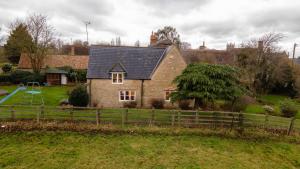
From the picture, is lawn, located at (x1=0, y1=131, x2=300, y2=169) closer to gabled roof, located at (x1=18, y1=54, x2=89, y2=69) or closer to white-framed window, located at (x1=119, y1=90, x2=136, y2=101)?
white-framed window, located at (x1=119, y1=90, x2=136, y2=101)

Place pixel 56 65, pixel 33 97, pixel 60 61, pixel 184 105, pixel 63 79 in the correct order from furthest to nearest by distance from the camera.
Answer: pixel 60 61 < pixel 56 65 < pixel 63 79 < pixel 33 97 < pixel 184 105

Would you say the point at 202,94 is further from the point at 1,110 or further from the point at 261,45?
the point at 261,45

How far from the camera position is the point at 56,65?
40.7m

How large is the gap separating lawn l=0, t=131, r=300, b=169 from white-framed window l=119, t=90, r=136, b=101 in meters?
9.42

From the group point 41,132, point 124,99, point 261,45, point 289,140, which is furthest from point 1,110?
point 261,45

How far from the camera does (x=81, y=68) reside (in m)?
41.1

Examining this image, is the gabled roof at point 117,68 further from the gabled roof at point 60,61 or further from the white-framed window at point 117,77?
the gabled roof at point 60,61

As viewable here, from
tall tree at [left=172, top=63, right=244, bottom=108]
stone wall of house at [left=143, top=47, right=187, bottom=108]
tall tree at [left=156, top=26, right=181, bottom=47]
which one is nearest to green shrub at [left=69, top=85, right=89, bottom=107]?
stone wall of house at [left=143, top=47, right=187, bottom=108]

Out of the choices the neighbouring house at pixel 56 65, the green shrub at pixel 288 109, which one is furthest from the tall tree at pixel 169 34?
the green shrub at pixel 288 109

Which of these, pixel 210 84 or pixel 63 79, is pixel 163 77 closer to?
pixel 210 84

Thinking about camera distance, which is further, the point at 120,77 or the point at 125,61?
the point at 125,61

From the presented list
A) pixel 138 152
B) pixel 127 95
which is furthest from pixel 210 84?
pixel 127 95

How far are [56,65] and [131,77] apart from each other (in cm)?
A: 2499

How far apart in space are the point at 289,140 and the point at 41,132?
17613 millimetres
